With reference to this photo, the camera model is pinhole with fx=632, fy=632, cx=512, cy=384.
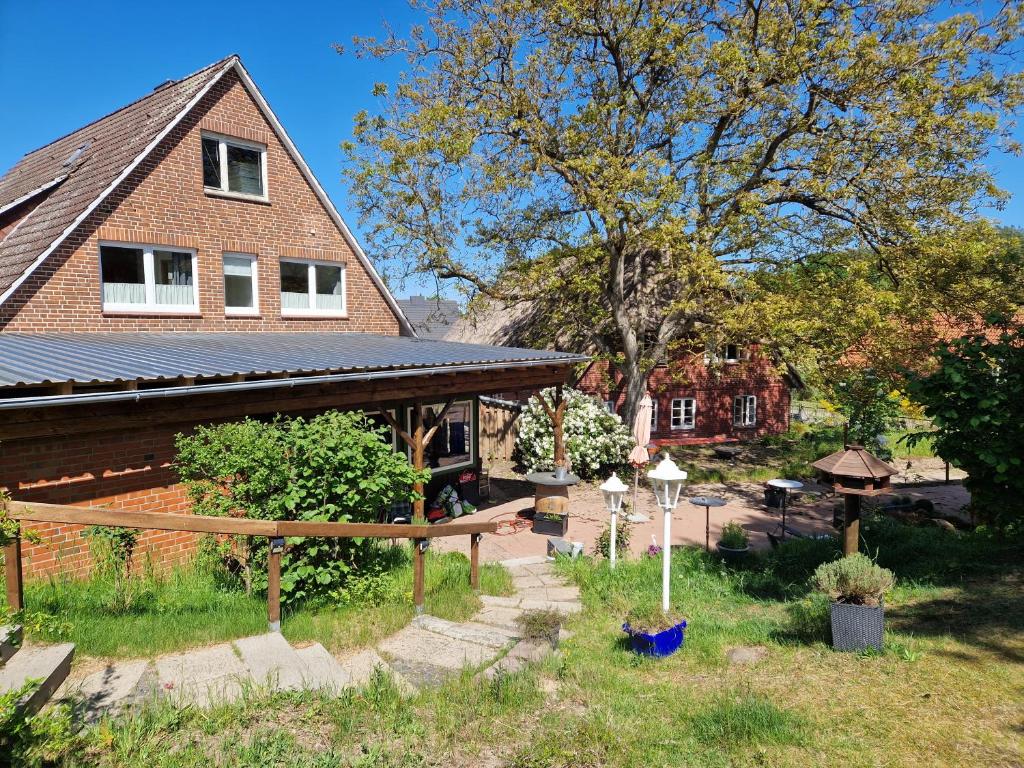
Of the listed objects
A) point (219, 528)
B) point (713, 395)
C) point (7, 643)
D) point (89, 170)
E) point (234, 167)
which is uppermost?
point (234, 167)

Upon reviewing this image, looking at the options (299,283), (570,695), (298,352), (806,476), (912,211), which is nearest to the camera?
(570,695)

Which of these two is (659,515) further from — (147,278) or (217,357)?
(147,278)

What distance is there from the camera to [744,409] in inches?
1051

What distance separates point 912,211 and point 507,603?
53.2ft

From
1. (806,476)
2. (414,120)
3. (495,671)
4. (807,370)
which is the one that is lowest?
(806,476)

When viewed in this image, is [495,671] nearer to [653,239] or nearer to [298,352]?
[298,352]

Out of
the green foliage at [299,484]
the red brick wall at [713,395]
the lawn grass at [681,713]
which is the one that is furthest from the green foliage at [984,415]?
the red brick wall at [713,395]

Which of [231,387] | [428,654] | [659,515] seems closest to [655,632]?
[428,654]

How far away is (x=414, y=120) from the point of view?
17.8 metres

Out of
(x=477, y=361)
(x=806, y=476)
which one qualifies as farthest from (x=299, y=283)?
(x=806, y=476)

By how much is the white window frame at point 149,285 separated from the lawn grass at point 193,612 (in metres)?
6.88

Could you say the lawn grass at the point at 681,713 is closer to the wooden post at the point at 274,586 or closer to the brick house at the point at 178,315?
the wooden post at the point at 274,586

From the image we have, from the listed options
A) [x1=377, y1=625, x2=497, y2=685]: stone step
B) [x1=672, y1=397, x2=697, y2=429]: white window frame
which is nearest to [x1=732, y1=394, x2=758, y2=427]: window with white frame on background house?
[x1=672, y1=397, x2=697, y2=429]: white window frame

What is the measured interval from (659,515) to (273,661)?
437 inches
